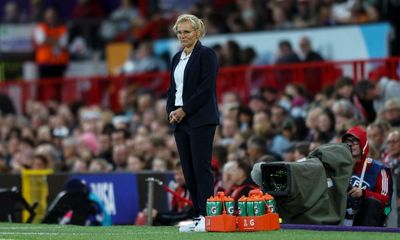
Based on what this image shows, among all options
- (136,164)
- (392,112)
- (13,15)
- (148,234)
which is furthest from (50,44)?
(148,234)

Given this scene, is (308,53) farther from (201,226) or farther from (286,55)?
(201,226)

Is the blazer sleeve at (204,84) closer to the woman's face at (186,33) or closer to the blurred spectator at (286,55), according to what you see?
the woman's face at (186,33)

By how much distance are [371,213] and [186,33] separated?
2.55 metres

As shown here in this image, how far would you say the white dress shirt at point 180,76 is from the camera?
13695 mm

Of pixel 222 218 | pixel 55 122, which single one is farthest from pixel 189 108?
pixel 55 122

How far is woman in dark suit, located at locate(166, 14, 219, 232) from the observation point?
13539 millimetres

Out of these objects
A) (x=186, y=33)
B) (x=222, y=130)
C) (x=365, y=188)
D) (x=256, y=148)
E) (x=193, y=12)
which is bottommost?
(x=222, y=130)

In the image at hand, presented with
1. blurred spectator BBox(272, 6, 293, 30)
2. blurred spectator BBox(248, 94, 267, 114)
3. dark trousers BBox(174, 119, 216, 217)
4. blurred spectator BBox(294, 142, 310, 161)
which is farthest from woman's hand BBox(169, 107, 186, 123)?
blurred spectator BBox(272, 6, 293, 30)

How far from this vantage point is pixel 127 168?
69.2ft

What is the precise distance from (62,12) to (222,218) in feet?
71.9

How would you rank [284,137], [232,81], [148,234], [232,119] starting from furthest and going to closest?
[232,81] → [232,119] → [284,137] → [148,234]

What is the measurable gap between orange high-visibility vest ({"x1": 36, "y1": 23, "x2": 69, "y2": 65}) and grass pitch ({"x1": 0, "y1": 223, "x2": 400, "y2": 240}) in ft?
54.0

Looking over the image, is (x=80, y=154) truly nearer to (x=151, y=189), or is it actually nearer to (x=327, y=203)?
(x=151, y=189)

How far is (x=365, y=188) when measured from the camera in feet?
46.9
